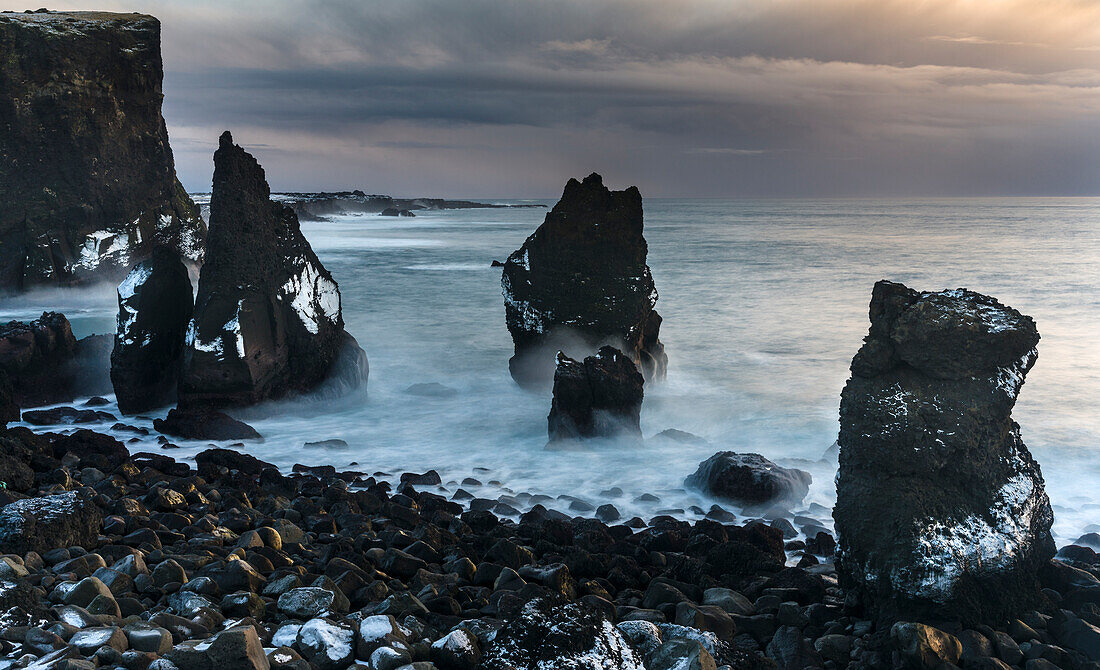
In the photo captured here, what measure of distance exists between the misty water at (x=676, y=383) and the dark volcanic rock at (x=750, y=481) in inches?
10.0

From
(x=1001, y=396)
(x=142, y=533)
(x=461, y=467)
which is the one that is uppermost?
(x=1001, y=396)

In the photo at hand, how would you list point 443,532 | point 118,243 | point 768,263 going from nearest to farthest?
point 443,532
point 118,243
point 768,263

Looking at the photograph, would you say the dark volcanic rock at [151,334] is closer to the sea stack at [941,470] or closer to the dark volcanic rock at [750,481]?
the dark volcanic rock at [750,481]

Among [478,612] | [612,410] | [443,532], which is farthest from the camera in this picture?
[612,410]

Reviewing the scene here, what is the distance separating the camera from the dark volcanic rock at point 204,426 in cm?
1001

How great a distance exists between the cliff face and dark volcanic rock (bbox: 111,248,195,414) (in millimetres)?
20225

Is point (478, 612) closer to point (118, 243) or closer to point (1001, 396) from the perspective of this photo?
point (1001, 396)

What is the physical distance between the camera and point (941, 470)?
508cm

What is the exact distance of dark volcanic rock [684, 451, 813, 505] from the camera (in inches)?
315

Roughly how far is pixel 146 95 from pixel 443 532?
33.4 m

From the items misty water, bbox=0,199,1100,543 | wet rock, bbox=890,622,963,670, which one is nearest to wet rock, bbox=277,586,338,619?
wet rock, bbox=890,622,963,670

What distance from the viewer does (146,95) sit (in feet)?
109

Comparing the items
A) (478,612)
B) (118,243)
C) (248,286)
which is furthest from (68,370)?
(118,243)

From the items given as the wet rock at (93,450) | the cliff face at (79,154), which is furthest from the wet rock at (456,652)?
the cliff face at (79,154)
